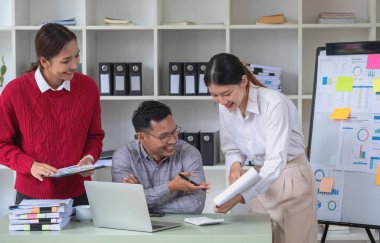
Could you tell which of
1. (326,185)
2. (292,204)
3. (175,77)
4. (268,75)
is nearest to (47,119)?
(292,204)

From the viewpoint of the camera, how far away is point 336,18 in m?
4.64

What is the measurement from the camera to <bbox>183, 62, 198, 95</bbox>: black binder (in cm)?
463

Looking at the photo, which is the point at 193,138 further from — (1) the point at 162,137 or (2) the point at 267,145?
(2) the point at 267,145

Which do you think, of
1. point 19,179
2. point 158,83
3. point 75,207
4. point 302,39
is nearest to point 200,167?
point 75,207

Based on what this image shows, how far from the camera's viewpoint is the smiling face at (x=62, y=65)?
2988 mm

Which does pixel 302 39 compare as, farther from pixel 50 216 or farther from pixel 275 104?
pixel 50 216

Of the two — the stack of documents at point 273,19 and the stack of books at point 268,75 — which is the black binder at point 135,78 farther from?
the stack of documents at point 273,19

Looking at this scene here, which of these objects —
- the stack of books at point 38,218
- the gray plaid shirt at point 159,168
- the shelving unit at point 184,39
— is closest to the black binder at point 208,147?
the shelving unit at point 184,39

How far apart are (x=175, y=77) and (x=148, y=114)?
171 cm

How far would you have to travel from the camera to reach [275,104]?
2.85 metres

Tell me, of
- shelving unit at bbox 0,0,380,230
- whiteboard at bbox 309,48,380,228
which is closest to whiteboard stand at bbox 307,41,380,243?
whiteboard at bbox 309,48,380,228

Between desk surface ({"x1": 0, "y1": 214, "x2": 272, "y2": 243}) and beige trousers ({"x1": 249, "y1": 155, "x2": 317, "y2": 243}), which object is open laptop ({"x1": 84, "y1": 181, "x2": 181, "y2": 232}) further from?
beige trousers ({"x1": 249, "y1": 155, "x2": 317, "y2": 243})

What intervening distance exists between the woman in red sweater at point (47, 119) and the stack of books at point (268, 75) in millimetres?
1827

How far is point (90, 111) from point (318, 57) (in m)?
1.40
